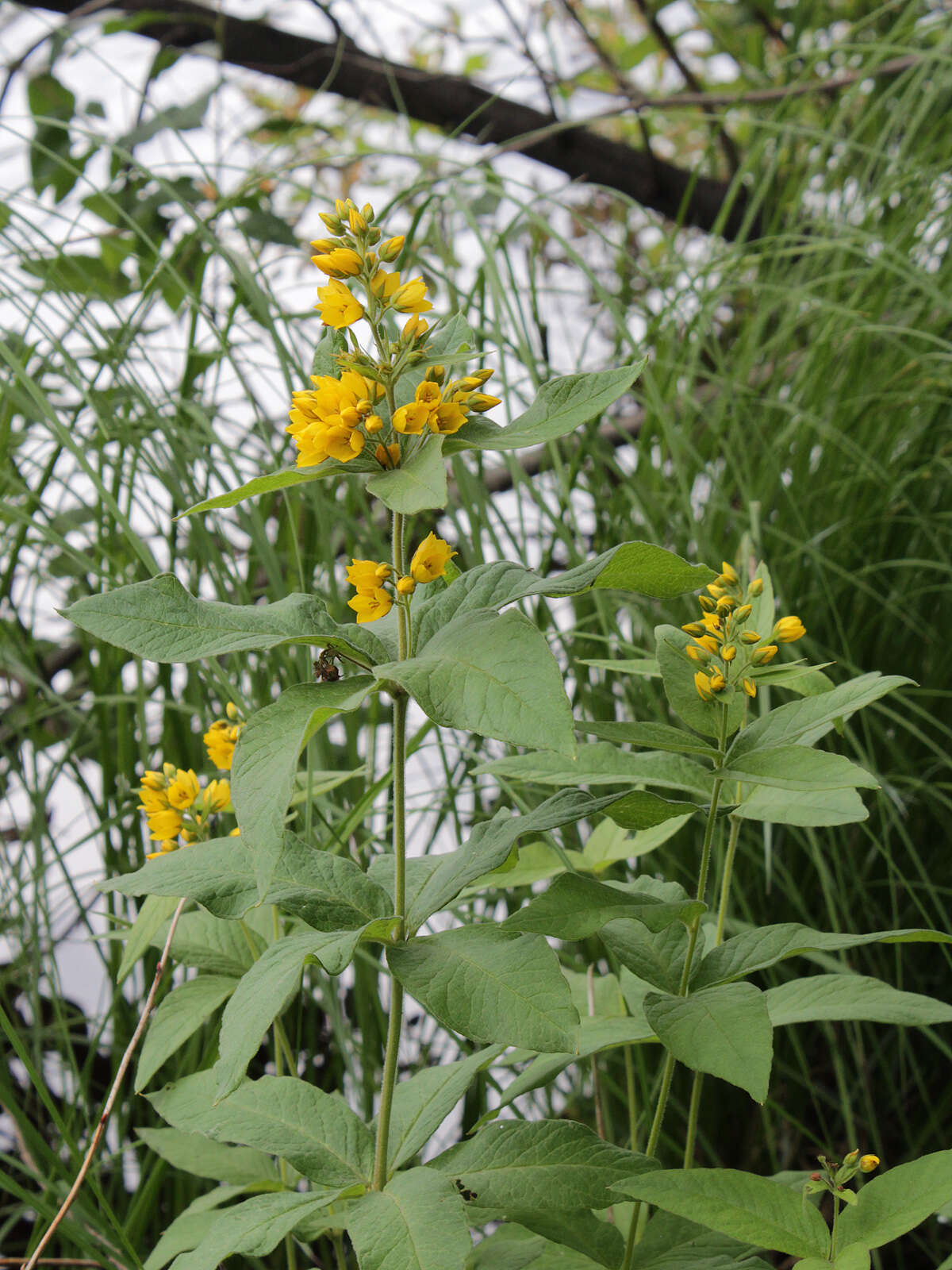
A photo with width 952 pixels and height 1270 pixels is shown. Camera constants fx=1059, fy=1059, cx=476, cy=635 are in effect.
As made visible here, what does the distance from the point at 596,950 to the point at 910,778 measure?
336mm

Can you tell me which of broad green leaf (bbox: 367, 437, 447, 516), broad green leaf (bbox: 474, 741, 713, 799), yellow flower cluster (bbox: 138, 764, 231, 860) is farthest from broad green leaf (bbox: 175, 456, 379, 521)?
yellow flower cluster (bbox: 138, 764, 231, 860)

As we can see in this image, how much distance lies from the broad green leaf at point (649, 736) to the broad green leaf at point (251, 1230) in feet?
0.71

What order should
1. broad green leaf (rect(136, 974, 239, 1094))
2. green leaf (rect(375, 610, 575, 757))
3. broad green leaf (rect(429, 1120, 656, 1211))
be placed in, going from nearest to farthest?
green leaf (rect(375, 610, 575, 757)) → broad green leaf (rect(429, 1120, 656, 1211)) → broad green leaf (rect(136, 974, 239, 1094))

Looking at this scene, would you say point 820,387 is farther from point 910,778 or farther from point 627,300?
point 910,778

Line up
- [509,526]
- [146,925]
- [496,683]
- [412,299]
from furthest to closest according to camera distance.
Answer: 1. [509,526]
2. [146,925]
3. [412,299]
4. [496,683]

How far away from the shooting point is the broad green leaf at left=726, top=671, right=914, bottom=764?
0.45m

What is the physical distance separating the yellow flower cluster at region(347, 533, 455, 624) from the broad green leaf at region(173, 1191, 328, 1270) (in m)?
0.24

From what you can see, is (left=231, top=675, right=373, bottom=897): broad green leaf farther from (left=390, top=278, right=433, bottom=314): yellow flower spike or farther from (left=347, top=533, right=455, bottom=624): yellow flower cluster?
(left=390, top=278, right=433, bottom=314): yellow flower spike

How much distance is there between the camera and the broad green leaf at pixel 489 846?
44 centimetres

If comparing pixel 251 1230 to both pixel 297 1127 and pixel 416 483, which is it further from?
pixel 416 483

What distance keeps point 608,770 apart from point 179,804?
0.28 metres

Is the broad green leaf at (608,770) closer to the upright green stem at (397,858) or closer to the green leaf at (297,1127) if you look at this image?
the upright green stem at (397,858)

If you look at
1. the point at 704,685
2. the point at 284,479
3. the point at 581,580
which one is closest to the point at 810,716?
the point at 704,685

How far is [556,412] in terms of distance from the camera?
1.38 ft
